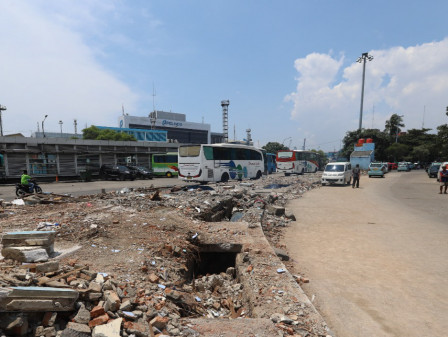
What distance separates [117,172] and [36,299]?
77.4 feet

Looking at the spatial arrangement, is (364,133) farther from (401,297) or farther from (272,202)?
(401,297)

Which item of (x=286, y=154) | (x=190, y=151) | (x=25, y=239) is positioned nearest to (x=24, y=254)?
(x=25, y=239)

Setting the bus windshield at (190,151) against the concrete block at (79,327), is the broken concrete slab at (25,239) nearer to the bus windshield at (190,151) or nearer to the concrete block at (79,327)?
the concrete block at (79,327)

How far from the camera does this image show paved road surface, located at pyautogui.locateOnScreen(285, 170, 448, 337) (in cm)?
352

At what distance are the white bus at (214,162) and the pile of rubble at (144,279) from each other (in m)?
8.42

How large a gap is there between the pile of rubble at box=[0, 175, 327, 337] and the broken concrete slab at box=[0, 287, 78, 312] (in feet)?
0.10

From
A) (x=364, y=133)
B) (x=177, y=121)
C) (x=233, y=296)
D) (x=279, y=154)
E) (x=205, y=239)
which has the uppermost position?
(x=177, y=121)

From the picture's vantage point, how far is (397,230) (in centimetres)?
767

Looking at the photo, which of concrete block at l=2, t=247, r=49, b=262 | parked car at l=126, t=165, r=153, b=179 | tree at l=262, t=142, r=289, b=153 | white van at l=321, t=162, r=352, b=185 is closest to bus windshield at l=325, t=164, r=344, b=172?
white van at l=321, t=162, r=352, b=185

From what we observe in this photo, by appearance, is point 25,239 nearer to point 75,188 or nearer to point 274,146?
point 75,188

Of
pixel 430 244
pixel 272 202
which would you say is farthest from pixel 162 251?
pixel 272 202

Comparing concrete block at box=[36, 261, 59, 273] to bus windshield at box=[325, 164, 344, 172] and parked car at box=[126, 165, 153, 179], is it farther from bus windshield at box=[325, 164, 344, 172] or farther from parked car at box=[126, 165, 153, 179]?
parked car at box=[126, 165, 153, 179]

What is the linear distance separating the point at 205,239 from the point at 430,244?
5.92 m

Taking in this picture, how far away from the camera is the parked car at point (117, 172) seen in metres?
24.3
